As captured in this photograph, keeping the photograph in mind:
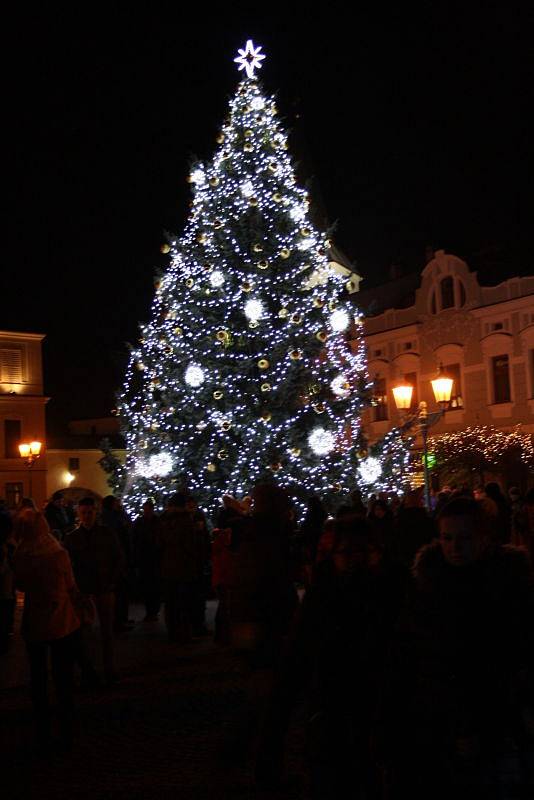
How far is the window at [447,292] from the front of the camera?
41.8 metres

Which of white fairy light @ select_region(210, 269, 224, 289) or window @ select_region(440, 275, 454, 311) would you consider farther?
window @ select_region(440, 275, 454, 311)

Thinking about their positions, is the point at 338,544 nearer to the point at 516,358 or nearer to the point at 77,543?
the point at 77,543

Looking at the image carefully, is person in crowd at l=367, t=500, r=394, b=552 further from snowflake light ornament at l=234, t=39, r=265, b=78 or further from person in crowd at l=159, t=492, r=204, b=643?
snowflake light ornament at l=234, t=39, r=265, b=78

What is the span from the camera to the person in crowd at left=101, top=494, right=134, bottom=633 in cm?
1617

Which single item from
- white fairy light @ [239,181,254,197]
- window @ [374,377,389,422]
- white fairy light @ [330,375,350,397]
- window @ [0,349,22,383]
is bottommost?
white fairy light @ [330,375,350,397]

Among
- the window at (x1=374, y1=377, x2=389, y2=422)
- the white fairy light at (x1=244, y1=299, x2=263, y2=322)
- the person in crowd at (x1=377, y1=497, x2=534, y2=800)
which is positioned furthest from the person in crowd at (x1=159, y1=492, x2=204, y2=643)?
the window at (x1=374, y1=377, x2=389, y2=422)

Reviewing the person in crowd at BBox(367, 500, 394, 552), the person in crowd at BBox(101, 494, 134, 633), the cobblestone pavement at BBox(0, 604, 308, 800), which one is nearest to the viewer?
the cobblestone pavement at BBox(0, 604, 308, 800)

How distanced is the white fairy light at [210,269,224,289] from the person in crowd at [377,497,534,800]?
19.3m

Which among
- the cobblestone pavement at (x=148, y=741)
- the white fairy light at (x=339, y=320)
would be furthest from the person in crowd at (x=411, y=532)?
the white fairy light at (x=339, y=320)

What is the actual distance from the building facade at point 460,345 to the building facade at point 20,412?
2345 cm

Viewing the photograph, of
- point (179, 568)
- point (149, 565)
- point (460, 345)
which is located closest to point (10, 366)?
point (460, 345)

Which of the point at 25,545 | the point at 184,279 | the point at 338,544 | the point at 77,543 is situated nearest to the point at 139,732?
the point at 25,545

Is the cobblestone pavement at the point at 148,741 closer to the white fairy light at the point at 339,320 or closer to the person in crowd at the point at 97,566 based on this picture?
the person in crowd at the point at 97,566

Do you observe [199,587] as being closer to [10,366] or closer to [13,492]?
[13,492]
